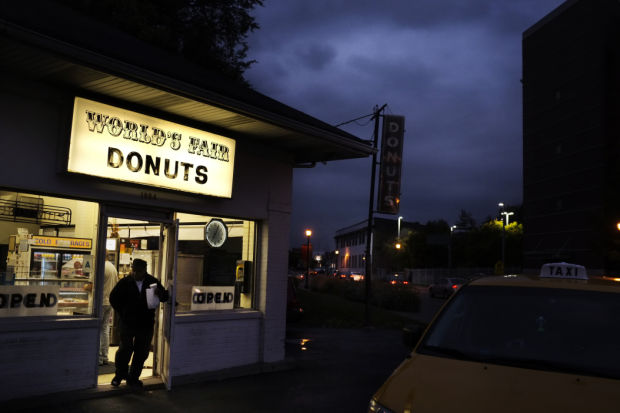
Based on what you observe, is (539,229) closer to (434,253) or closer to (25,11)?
(434,253)

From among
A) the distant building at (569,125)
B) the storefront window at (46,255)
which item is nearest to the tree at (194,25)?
the storefront window at (46,255)

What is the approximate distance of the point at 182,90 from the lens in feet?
24.6

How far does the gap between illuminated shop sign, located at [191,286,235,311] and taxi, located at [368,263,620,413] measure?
5.69m

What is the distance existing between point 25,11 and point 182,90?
2076 mm

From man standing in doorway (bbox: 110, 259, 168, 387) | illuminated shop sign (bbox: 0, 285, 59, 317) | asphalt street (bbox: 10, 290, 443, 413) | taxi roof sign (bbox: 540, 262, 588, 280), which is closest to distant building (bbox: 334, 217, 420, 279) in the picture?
asphalt street (bbox: 10, 290, 443, 413)

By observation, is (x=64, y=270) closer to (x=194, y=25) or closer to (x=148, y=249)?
(x=148, y=249)

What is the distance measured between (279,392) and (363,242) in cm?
8512

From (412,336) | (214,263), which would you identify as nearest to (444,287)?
(214,263)

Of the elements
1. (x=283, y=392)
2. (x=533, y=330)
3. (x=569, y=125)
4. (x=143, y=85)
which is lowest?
(x=283, y=392)

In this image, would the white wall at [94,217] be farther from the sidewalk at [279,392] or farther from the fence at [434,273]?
the fence at [434,273]

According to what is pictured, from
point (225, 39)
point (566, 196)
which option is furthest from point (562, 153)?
point (225, 39)

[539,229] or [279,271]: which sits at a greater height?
[539,229]

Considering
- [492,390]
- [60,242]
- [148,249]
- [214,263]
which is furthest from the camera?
[148,249]

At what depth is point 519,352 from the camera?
406 cm
